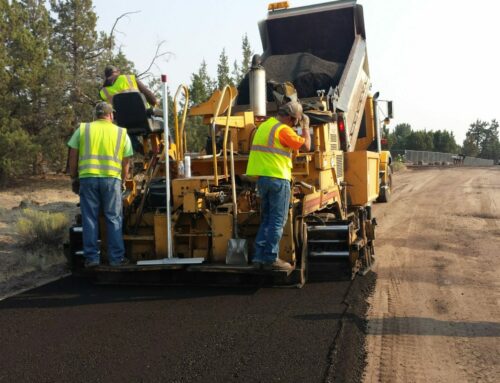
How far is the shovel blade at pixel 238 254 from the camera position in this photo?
5.21m

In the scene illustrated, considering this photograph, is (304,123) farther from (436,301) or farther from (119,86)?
(119,86)

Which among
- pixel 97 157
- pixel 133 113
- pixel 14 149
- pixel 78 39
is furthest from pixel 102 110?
pixel 78 39

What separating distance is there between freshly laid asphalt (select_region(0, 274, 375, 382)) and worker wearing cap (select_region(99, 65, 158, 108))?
2.38 m

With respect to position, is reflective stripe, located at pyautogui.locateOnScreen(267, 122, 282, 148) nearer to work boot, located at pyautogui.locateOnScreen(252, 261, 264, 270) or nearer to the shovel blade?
the shovel blade

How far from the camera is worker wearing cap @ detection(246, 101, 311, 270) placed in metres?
5.08

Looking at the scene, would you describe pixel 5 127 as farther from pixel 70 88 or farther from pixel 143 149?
pixel 143 149

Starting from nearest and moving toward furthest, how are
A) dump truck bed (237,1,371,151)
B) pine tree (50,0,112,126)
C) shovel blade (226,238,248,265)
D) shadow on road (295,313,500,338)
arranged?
shadow on road (295,313,500,338) → shovel blade (226,238,248,265) → dump truck bed (237,1,371,151) → pine tree (50,0,112,126)

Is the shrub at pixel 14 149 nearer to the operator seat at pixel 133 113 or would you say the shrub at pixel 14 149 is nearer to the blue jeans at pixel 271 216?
the operator seat at pixel 133 113

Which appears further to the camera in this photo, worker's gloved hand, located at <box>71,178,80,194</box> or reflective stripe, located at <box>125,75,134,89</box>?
reflective stripe, located at <box>125,75,134,89</box>

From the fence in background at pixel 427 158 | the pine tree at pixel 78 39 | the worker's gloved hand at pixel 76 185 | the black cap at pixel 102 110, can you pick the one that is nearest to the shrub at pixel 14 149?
the pine tree at pixel 78 39

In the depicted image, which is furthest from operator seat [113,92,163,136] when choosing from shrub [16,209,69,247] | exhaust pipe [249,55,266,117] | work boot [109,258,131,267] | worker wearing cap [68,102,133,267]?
shrub [16,209,69,247]

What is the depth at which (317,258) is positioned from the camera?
18.0 ft

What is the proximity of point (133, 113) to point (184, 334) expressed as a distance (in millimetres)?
2967

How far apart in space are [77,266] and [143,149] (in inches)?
64.7
